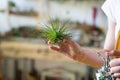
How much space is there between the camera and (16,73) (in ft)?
10.8

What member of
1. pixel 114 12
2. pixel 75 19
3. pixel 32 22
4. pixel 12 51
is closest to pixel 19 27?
pixel 32 22

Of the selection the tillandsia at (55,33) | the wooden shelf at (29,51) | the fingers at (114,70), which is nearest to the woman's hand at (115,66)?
the fingers at (114,70)

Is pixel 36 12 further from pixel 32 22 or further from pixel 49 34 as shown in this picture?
pixel 49 34

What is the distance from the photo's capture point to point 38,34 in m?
3.05

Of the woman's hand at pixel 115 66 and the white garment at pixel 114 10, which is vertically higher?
the white garment at pixel 114 10

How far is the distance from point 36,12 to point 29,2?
142mm

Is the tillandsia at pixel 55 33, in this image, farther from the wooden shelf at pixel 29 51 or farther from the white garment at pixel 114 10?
the wooden shelf at pixel 29 51

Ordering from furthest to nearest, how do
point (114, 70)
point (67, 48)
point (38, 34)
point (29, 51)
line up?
1. point (38, 34)
2. point (29, 51)
3. point (67, 48)
4. point (114, 70)

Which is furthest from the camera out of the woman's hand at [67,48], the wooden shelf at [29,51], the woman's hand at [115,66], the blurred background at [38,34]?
the blurred background at [38,34]

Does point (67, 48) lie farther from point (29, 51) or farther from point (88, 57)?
point (29, 51)

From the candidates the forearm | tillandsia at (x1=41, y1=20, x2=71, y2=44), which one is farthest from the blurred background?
tillandsia at (x1=41, y1=20, x2=71, y2=44)

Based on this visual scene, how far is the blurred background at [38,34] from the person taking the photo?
2.87 m

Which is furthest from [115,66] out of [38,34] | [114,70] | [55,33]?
[38,34]

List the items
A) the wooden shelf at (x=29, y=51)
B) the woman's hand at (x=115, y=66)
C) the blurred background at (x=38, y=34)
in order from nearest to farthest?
the woman's hand at (x=115, y=66)
the wooden shelf at (x=29, y=51)
the blurred background at (x=38, y=34)
